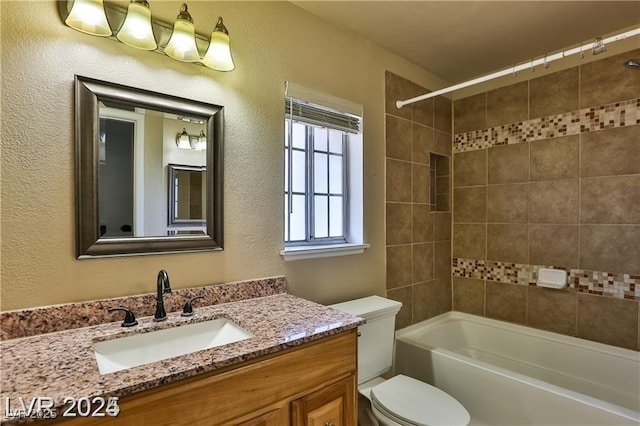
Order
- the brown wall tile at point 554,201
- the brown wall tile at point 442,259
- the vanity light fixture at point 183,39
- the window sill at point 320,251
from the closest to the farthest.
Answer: the vanity light fixture at point 183,39 → the window sill at point 320,251 → the brown wall tile at point 554,201 → the brown wall tile at point 442,259

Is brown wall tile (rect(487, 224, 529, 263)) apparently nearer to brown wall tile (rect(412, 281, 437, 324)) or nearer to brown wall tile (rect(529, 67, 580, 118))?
brown wall tile (rect(412, 281, 437, 324))

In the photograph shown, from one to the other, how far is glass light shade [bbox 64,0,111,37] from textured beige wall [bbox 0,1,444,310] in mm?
46

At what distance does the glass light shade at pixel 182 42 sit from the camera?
1291 millimetres

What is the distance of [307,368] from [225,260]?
65 cm

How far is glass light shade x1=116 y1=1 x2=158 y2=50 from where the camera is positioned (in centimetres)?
118

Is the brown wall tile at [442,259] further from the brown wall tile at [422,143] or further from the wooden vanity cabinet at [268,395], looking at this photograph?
the wooden vanity cabinet at [268,395]

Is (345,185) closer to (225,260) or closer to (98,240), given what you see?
(225,260)

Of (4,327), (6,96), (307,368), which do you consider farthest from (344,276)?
(6,96)

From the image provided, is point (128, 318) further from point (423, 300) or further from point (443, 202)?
point (443, 202)

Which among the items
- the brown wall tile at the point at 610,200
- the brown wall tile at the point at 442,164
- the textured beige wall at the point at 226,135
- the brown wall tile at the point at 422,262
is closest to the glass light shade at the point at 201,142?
the textured beige wall at the point at 226,135

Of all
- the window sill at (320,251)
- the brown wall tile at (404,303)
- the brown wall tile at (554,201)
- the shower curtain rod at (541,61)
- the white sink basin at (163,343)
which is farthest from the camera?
the brown wall tile at (404,303)

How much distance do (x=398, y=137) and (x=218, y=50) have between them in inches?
54.9

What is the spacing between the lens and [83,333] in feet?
3.58

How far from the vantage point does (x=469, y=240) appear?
9.04ft
